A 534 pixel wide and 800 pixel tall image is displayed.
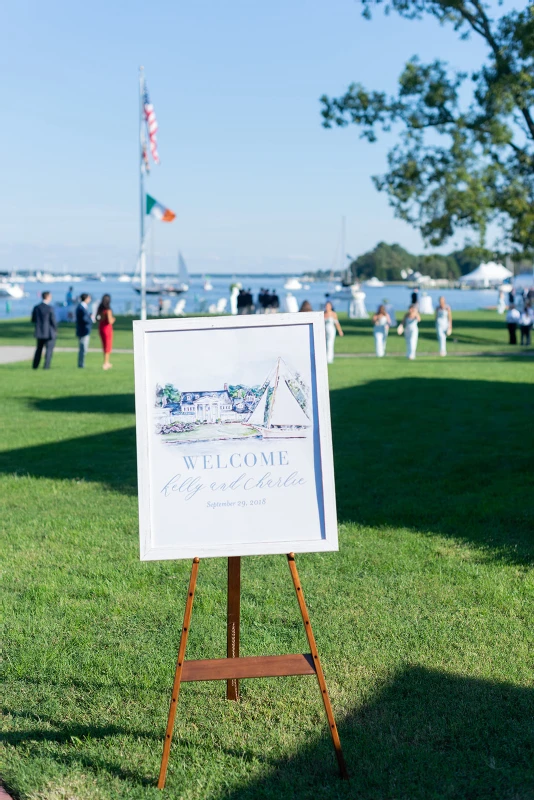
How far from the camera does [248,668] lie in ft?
13.2

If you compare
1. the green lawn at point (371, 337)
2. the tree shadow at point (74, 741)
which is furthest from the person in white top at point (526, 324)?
the tree shadow at point (74, 741)

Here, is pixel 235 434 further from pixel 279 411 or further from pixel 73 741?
pixel 73 741

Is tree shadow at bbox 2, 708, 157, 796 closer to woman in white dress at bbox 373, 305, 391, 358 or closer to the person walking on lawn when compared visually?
the person walking on lawn

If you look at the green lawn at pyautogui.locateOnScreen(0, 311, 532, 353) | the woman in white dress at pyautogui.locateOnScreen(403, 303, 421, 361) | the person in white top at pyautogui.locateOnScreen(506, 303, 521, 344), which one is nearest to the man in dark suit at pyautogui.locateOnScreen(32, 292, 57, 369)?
the green lawn at pyautogui.locateOnScreen(0, 311, 532, 353)

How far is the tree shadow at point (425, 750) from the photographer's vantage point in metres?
3.65

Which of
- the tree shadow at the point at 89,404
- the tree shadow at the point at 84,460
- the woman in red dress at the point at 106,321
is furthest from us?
the woman in red dress at the point at 106,321

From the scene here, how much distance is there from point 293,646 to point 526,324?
95.0ft

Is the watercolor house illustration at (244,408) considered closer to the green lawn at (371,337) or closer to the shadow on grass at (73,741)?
the shadow on grass at (73,741)

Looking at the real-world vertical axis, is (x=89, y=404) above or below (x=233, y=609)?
below

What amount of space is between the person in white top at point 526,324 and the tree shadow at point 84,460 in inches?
886

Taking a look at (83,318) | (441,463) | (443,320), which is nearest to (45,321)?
(83,318)

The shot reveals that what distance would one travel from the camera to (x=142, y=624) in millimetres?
5539

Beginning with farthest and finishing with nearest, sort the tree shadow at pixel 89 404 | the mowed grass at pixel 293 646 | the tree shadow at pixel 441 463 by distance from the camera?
1. the tree shadow at pixel 89 404
2. the tree shadow at pixel 441 463
3. the mowed grass at pixel 293 646

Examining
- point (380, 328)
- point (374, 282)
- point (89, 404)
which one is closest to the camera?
point (89, 404)
